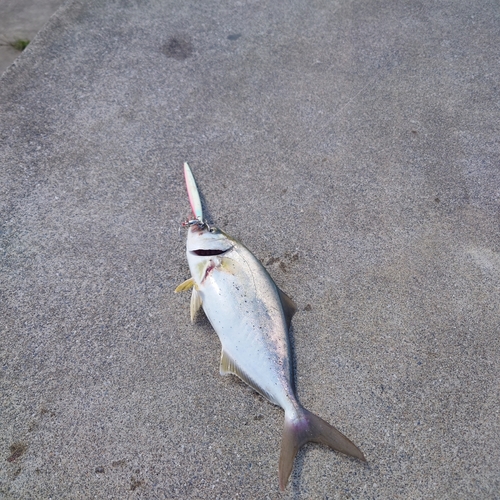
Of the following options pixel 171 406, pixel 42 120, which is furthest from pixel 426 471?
pixel 42 120

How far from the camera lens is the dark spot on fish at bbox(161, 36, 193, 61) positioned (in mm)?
4508

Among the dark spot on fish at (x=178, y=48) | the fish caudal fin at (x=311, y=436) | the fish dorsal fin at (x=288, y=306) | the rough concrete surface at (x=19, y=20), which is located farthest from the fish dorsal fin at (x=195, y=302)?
the rough concrete surface at (x=19, y=20)

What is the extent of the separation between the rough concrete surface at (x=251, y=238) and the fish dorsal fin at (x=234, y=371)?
0.31ft

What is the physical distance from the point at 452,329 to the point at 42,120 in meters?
3.58

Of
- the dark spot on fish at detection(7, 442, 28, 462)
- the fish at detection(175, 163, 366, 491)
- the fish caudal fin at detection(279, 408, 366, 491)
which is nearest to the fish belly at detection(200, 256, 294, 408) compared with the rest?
the fish at detection(175, 163, 366, 491)

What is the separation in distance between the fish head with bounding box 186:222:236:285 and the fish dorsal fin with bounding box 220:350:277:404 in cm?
49

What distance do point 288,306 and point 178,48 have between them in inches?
123

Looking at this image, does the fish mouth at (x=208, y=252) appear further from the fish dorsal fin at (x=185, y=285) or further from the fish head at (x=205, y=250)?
the fish dorsal fin at (x=185, y=285)

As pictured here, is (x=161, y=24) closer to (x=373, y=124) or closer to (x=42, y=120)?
(x=42, y=120)

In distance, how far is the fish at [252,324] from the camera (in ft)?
7.79

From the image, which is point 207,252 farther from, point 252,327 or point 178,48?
point 178,48

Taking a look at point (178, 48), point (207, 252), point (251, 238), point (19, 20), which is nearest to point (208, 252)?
point (207, 252)

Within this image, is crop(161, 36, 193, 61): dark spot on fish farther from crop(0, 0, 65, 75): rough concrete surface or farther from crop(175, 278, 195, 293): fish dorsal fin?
crop(175, 278, 195, 293): fish dorsal fin

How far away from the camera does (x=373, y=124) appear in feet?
13.2
